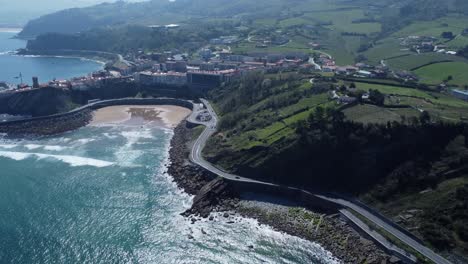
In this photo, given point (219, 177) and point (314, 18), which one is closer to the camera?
point (219, 177)

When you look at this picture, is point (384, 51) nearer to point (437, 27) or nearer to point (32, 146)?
point (437, 27)

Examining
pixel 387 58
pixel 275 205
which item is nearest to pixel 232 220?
pixel 275 205

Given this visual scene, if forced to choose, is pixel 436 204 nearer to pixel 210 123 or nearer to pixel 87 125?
pixel 210 123

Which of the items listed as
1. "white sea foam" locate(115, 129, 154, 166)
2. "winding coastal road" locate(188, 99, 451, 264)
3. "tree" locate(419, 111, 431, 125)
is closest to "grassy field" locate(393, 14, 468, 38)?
"tree" locate(419, 111, 431, 125)

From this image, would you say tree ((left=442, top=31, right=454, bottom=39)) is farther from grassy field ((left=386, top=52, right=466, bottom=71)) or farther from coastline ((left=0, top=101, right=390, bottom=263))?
coastline ((left=0, top=101, right=390, bottom=263))

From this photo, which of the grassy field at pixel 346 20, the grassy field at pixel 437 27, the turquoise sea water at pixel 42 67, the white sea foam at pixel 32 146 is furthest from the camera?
the grassy field at pixel 346 20

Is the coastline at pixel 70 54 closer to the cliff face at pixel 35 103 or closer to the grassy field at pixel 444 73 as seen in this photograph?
the cliff face at pixel 35 103

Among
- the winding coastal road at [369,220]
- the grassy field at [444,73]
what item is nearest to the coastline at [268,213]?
the winding coastal road at [369,220]
